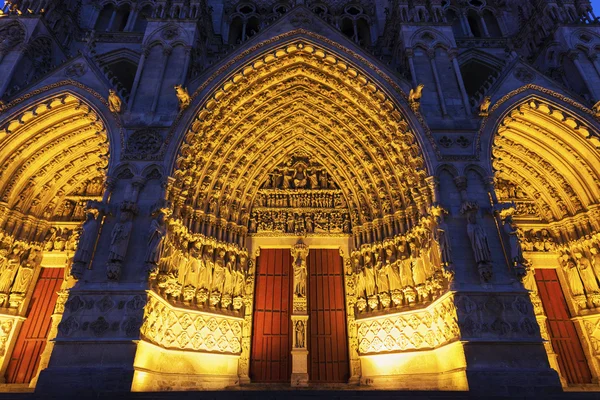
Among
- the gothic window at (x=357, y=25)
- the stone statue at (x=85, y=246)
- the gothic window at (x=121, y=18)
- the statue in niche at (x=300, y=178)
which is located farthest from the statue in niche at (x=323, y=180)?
the gothic window at (x=121, y=18)

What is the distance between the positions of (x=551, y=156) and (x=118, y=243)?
11.6m

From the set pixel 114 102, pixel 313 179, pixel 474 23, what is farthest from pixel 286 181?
pixel 474 23

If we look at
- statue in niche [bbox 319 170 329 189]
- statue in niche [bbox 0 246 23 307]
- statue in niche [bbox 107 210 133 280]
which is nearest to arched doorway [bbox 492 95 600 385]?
statue in niche [bbox 319 170 329 189]

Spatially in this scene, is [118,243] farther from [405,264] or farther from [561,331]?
[561,331]

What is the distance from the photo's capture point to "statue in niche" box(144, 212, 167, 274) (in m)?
7.54

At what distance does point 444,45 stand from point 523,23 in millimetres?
5237

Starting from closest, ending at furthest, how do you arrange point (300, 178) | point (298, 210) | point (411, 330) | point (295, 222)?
point (411, 330)
point (295, 222)
point (298, 210)
point (300, 178)

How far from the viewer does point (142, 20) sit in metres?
14.5

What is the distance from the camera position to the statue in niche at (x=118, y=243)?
24.4ft

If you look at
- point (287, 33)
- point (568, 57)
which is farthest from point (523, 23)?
point (287, 33)

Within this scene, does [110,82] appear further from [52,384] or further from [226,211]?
[52,384]

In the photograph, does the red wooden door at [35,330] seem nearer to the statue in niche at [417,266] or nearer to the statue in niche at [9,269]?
the statue in niche at [9,269]

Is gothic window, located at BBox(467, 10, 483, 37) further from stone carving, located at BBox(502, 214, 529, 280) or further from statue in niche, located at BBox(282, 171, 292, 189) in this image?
stone carving, located at BBox(502, 214, 529, 280)

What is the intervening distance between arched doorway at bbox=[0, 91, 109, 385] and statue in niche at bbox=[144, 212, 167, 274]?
7.65ft
